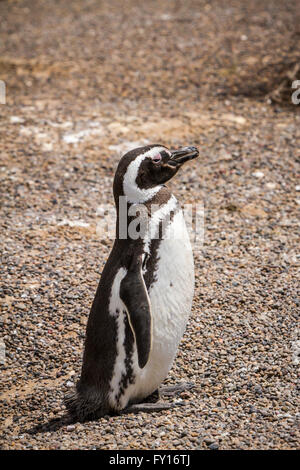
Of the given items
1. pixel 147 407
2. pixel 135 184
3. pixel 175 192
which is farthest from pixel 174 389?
pixel 175 192

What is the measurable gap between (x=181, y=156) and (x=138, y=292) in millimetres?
906

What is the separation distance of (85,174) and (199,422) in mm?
3634

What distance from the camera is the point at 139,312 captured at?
3389mm

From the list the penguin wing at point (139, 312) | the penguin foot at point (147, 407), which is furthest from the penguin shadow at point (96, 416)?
the penguin wing at point (139, 312)

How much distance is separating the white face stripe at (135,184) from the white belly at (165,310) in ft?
0.71

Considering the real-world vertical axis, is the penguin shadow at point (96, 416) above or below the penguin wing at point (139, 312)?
below

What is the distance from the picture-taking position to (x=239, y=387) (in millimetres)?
3898

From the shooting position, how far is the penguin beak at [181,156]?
375 cm

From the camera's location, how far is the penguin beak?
375cm

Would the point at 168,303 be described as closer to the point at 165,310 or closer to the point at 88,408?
the point at 165,310

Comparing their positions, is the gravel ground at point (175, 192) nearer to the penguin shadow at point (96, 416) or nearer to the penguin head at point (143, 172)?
the penguin shadow at point (96, 416)

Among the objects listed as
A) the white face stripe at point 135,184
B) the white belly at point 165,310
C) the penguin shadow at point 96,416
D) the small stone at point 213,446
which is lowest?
the penguin shadow at point 96,416

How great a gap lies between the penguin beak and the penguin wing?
0.75m

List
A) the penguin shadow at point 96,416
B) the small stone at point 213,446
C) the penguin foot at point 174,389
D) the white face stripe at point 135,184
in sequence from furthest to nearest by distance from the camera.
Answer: the penguin foot at point 174,389
the penguin shadow at point 96,416
the white face stripe at point 135,184
the small stone at point 213,446
